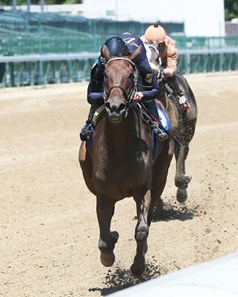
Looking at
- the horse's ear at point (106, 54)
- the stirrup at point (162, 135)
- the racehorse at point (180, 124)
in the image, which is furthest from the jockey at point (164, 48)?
the horse's ear at point (106, 54)

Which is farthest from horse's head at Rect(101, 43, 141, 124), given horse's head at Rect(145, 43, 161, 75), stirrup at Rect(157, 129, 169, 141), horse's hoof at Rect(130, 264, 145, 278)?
horse's head at Rect(145, 43, 161, 75)

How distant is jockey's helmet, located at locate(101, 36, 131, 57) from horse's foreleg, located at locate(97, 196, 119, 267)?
109 cm

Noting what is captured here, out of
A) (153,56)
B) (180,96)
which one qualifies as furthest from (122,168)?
(180,96)

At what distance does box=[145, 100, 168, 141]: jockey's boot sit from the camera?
738 centimetres

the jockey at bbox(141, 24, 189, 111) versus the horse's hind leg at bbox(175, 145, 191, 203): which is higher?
the jockey at bbox(141, 24, 189, 111)

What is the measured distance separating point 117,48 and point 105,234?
1.36 metres

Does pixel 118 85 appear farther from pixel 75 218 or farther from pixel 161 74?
pixel 75 218

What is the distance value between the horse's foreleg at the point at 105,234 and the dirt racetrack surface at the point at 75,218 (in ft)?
0.94

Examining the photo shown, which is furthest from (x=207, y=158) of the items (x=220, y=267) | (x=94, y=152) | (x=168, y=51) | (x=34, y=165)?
(x=220, y=267)

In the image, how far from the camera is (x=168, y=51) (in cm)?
991

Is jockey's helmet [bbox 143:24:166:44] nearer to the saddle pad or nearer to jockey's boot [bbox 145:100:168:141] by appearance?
the saddle pad

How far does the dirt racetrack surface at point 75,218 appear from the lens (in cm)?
762

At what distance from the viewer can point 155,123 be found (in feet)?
24.3

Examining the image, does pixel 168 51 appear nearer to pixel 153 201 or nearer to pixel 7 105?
pixel 153 201
